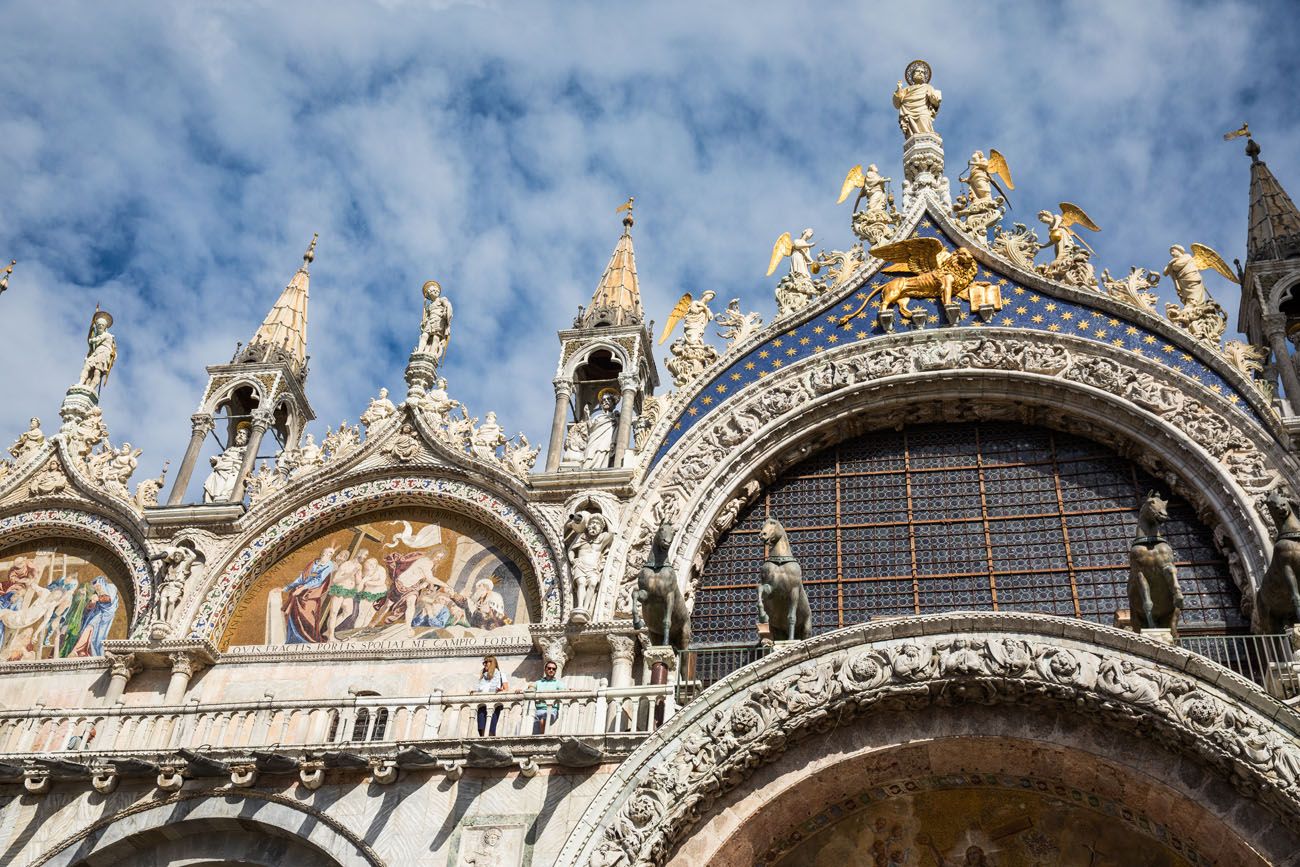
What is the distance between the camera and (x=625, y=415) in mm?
17359

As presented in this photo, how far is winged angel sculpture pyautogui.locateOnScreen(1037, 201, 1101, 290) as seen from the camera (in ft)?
57.3

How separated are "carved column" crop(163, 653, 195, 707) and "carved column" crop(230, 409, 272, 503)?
2.32 m

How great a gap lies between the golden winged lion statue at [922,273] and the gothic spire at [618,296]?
122 inches

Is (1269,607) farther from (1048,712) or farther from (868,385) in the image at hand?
(868,385)

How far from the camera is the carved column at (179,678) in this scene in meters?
15.8

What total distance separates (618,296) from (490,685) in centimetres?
676

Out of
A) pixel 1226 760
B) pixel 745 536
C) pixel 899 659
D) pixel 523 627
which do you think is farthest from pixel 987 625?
pixel 523 627

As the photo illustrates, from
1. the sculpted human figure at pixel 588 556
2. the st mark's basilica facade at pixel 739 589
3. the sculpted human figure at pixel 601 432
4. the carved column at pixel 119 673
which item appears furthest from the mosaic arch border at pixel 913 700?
the carved column at pixel 119 673

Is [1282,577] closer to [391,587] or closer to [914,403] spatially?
[914,403]

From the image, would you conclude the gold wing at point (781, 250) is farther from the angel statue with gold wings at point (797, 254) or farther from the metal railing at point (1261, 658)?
the metal railing at point (1261, 658)

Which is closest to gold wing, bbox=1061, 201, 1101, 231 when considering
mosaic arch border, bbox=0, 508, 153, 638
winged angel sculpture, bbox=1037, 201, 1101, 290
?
winged angel sculpture, bbox=1037, 201, 1101, 290

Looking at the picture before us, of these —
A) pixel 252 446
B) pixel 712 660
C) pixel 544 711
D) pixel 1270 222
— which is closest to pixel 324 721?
pixel 544 711

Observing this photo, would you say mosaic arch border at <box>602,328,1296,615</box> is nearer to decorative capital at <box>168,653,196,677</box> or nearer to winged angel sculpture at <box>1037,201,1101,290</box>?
winged angel sculpture at <box>1037,201,1101,290</box>

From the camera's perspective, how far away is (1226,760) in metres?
11.2
